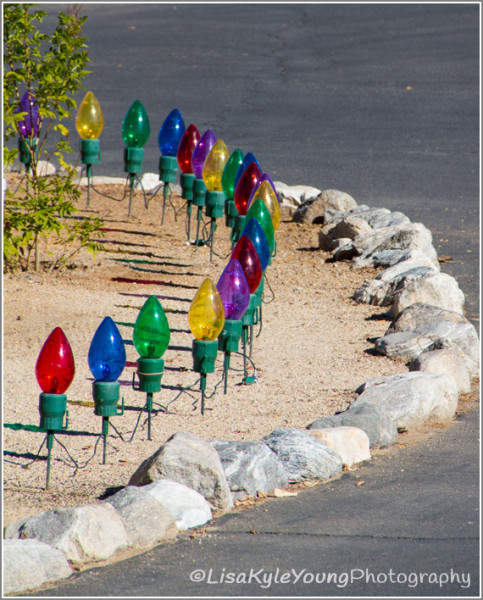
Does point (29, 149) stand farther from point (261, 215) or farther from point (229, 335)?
point (229, 335)

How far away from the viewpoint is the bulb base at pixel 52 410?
4.64 metres

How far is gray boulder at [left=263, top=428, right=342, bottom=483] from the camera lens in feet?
16.0

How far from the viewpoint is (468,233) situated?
33.5ft

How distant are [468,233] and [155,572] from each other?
7238mm

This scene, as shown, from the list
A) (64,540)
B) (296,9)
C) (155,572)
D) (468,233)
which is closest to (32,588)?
(64,540)

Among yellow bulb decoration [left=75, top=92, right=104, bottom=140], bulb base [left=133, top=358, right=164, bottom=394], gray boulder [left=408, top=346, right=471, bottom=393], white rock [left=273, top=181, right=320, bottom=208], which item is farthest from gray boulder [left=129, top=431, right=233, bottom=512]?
white rock [left=273, top=181, right=320, bottom=208]

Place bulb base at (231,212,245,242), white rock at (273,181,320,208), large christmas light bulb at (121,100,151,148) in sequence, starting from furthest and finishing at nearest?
1. white rock at (273,181,320,208)
2. large christmas light bulb at (121,100,151,148)
3. bulb base at (231,212,245,242)

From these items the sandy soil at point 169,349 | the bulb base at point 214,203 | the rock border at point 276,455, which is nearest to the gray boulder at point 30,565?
the rock border at point 276,455

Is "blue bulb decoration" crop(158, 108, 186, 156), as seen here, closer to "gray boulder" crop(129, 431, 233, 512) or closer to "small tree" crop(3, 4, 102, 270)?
"small tree" crop(3, 4, 102, 270)

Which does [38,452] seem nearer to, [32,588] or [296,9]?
[32,588]

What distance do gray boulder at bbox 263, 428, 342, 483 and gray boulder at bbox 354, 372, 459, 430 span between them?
2.27ft

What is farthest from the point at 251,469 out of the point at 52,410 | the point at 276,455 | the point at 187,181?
the point at 187,181

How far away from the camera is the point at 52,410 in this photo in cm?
464

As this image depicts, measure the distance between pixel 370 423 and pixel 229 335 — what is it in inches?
42.4
